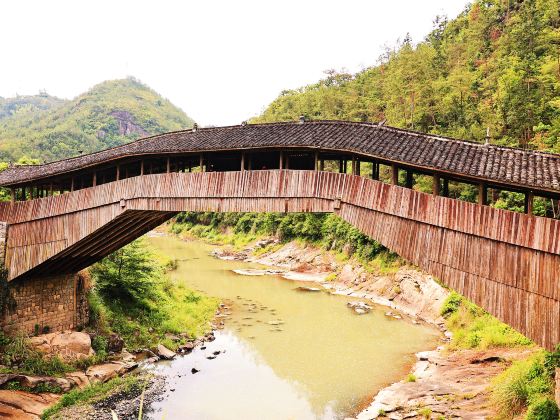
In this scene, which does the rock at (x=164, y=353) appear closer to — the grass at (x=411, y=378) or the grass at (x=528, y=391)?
the grass at (x=411, y=378)

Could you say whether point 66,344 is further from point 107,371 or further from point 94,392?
point 94,392

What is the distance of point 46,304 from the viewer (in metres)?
16.5

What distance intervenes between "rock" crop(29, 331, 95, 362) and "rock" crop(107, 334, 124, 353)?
0.83m

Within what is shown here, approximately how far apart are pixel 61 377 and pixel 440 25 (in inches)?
2349

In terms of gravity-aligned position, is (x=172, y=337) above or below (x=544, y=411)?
below

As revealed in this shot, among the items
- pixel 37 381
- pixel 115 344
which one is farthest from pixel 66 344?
pixel 37 381

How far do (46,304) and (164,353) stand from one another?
4.62 metres

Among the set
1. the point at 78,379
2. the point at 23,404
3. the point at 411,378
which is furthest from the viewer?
the point at 411,378

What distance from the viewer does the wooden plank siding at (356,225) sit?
9.05 metres

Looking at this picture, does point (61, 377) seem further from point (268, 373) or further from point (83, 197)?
point (268, 373)

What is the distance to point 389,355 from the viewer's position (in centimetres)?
1848

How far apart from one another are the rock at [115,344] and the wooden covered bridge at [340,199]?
2.91m

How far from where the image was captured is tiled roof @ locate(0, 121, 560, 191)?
31.9 ft

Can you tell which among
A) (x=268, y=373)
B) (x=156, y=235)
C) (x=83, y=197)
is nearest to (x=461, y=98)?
(x=268, y=373)
